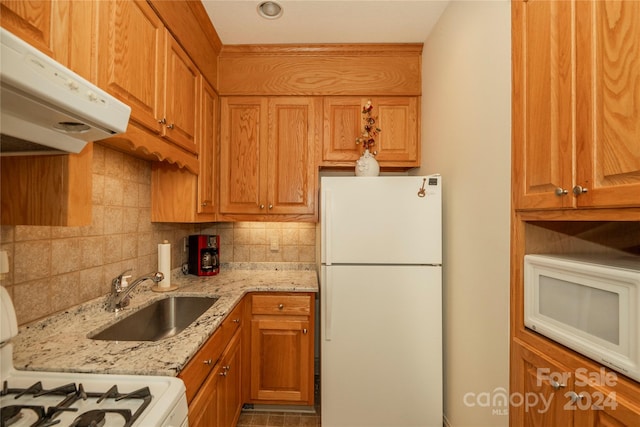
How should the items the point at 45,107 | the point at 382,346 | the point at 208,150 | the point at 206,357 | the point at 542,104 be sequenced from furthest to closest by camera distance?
the point at 208,150 → the point at 382,346 → the point at 206,357 → the point at 542,104 → the point at 45,107

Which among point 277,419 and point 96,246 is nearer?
point 96,246

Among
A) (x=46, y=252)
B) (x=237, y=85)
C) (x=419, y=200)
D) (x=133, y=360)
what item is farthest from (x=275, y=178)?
(x=133, y=360)

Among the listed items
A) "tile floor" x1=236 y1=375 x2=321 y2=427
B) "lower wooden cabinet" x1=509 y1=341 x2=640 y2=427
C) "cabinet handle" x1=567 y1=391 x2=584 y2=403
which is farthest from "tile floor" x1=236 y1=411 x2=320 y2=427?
"cabinet handle" x1=567 y1=391 x2=584 y2=403

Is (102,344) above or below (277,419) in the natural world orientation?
above

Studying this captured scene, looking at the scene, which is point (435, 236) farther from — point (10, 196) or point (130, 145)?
point (10, 196)

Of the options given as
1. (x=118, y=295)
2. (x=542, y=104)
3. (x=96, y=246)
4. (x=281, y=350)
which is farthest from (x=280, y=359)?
(x=542, y=104)

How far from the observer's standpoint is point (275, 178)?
89.0 inches

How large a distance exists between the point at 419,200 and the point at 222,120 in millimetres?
1588

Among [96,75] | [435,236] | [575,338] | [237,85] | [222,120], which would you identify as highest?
[237,85]

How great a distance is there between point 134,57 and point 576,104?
1614 mm

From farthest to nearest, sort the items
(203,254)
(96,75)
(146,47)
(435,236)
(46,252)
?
(203,254), (435,236), (146,47), (46,252), (96,75)

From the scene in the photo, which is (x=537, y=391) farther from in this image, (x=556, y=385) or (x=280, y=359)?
(x=280, y=359)

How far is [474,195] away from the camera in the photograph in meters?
1.49

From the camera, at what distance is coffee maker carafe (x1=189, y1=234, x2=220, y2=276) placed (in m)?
2.22
